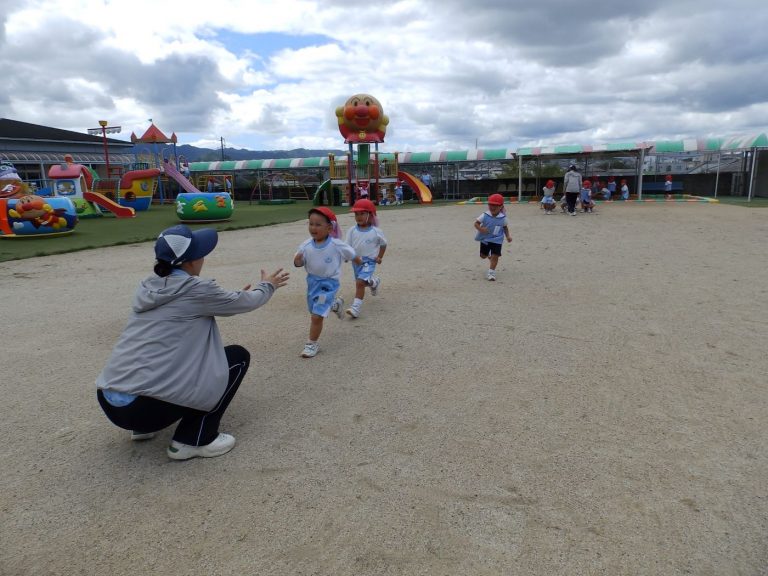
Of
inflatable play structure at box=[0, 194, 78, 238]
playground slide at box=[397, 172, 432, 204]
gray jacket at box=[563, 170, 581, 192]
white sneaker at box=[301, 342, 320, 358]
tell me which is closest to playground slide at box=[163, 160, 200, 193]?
playground slide at box=[397, 172, 432, 204]

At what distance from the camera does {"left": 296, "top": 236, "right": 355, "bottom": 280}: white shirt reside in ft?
16.4

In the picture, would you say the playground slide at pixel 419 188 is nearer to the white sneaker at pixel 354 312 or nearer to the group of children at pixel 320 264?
the white sneaker at pixel 354 312

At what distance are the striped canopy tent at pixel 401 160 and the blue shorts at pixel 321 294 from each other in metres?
23.5

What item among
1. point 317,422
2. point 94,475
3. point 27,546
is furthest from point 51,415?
point 317,422

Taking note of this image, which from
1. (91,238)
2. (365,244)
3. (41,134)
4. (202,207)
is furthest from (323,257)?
(41,134)

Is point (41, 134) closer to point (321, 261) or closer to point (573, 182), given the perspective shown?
point (573, 182)

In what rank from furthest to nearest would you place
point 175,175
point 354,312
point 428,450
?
point 175,175 < point 354,312 < point 428,450

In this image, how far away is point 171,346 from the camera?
2.96 metres

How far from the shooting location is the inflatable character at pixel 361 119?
23.7 m

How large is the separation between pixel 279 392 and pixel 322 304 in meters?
1.11

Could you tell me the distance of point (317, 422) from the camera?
3543mm

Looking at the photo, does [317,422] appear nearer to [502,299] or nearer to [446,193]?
[502,299]

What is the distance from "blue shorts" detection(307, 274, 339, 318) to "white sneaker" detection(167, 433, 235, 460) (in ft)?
6.16

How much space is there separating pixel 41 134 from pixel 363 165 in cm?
2602
